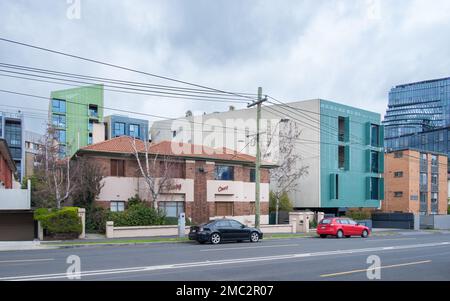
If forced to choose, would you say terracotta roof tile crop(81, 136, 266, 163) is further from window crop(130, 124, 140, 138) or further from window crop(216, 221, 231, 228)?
window crop(130, 124, 140, 138)

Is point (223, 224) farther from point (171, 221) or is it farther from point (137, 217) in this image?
point (171, 221)

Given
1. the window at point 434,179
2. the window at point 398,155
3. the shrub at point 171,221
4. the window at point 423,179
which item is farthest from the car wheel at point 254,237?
the window at point 434,179

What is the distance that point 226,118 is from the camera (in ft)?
199

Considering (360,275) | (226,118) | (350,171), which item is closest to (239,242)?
(360,275)

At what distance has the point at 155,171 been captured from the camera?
115ft

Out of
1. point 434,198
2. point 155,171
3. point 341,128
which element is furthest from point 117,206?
point 434,198

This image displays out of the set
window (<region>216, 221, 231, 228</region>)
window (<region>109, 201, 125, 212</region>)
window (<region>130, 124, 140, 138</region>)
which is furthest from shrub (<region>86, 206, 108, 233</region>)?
window (<region>130, 124, 140, 138</region>)

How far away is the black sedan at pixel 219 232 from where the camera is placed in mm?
24234

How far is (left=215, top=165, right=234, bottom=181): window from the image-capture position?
40.0 m

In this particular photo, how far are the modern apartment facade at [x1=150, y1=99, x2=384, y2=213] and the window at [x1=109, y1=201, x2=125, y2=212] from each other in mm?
17686

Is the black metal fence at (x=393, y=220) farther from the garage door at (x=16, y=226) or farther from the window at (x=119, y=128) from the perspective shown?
the window at (x=119, y=128)

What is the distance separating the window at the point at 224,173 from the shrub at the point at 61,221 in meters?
14.7
